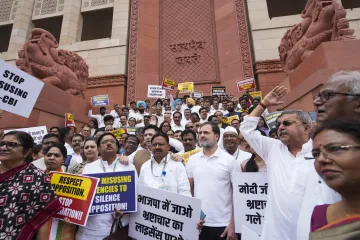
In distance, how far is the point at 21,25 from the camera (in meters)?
14.5

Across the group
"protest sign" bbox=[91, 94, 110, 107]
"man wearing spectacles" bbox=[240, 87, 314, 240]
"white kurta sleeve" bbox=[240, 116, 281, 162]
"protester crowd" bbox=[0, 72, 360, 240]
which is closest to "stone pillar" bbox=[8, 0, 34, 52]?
"protest sign" bbox=[91, 94, 110, 107]

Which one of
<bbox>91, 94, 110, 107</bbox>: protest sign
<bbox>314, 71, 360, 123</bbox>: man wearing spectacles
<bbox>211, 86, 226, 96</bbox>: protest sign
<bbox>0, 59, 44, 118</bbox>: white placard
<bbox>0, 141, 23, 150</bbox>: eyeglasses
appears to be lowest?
<bbox>0, 141, 23, 150</bbox>: eyeglasses

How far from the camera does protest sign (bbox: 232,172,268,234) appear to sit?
2.49 m

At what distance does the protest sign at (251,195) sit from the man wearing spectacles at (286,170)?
0.36 m

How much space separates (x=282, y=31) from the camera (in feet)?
36.5

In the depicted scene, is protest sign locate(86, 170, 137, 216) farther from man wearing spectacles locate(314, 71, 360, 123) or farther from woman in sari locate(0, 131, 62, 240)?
man wearing spectacles locate(314, 71, 360, 123)

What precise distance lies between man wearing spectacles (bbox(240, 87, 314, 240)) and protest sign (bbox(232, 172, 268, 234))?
0.36 m

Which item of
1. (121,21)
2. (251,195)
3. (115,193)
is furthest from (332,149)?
(121,21)

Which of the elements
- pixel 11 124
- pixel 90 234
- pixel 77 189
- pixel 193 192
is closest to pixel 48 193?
pixel 77 189

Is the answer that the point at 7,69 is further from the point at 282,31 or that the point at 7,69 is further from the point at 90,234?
the point at 282,31

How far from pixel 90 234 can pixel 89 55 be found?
456 inches

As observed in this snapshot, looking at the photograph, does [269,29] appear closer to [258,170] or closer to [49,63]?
[49,63]

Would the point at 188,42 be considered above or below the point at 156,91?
above

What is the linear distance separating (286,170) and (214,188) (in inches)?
33.2
